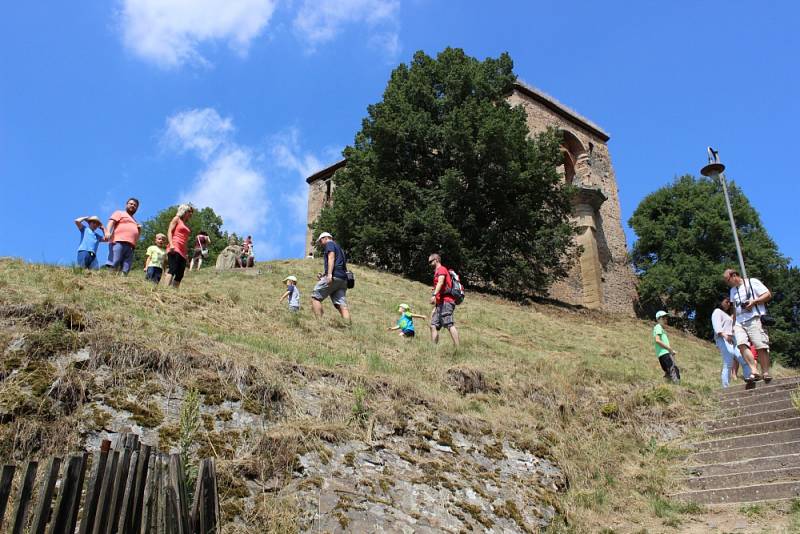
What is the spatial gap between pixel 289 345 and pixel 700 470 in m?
4.92

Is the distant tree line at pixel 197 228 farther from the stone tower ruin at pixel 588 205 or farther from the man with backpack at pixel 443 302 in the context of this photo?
the man with backpack at pixel 443 302

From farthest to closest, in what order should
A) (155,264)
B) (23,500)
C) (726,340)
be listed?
1. (155,264)
2. (726,340)
3. (23,500)

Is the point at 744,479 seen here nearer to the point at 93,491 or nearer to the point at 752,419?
the point at 752,419

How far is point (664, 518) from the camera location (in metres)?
6.58

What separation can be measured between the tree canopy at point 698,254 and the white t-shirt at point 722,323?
25224 millimetres

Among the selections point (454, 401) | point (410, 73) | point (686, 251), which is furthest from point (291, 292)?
point (686, 251)

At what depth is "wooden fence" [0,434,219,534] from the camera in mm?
3584

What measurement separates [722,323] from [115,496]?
10828mm

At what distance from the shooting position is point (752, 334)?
9.77m

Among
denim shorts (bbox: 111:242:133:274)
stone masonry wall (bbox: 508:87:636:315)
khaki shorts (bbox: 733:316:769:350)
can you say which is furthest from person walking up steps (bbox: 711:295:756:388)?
stone masonry wall (bbox: 508:87:636:315)

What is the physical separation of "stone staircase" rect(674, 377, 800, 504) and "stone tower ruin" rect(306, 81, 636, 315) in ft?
82.5

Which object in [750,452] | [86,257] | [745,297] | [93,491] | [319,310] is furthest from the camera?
[86,257]

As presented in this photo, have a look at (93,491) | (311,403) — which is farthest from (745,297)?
A: (93,491)

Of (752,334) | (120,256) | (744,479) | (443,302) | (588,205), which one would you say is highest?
(588,205)
